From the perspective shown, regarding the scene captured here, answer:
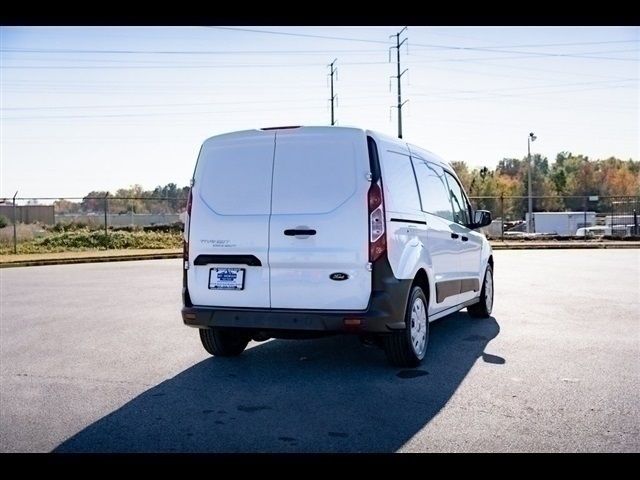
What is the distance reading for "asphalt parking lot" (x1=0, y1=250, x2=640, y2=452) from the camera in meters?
4.18

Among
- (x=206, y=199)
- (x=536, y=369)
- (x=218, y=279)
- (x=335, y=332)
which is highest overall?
(x=206, y=199)

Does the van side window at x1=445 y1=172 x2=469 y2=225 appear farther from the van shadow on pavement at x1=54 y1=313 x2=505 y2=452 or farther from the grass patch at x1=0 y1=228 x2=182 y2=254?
the grass patch at x1=0 y1=228 x2=182 y2=254

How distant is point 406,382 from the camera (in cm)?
557

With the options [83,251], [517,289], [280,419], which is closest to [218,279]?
[280,419]

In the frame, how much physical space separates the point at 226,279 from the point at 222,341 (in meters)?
0.98

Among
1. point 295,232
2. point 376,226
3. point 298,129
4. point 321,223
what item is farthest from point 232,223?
point 376,226

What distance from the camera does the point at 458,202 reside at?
816 cm

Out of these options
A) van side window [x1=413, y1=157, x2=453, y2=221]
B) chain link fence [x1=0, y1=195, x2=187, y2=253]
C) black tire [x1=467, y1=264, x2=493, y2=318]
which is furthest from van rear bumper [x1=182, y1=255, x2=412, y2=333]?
chain link fence [x1=0, y1=195, x2=187, y2=253]

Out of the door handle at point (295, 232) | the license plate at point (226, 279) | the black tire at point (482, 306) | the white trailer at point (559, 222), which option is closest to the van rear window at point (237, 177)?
the door handle at point (295, 232)

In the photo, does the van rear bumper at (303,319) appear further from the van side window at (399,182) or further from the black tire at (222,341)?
the van side window at (399,182)

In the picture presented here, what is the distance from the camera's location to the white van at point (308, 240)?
555cm

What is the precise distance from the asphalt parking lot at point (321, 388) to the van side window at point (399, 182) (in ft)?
5.08
